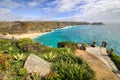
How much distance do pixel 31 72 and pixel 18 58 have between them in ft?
8.64

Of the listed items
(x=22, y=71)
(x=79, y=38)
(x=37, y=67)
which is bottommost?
(x=79, y=38)

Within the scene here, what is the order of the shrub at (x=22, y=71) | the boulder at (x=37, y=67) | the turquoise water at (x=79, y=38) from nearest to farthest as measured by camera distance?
the shrub at (x=22, y=71) < the boulder at (x=37, y=67) < the turquoise water at (x=79, y=38)

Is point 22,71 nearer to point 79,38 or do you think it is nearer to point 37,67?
point 37,67

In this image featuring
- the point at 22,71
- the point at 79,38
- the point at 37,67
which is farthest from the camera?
the point at 79,38

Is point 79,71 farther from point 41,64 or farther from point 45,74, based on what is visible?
point 41,64

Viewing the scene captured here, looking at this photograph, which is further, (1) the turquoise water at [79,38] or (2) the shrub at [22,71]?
(1) the turquoise water at [79,38]

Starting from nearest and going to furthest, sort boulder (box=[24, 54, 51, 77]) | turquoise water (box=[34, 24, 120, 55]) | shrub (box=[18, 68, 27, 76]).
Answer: shrub (box=[18, 68, 27, 76]), boulder (box=[24, 54, 51, 77]), turquoise water (box=[34, 24, 120, 55])

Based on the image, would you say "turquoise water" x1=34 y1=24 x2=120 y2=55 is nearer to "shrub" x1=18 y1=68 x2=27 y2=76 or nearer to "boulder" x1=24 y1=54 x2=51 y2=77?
"boulder" x1=24 y1=54 x2=51 y2=77

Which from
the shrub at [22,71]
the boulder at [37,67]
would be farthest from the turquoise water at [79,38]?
the shrub at [22,71]

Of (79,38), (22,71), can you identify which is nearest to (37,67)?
(22,71)

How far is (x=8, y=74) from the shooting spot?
9422 millimetres

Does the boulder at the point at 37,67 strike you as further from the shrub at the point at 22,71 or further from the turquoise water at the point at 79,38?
the turquoise water at the point at 79,38

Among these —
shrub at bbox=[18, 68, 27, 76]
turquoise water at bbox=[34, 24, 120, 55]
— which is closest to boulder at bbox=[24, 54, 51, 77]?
shrub at bbox=[18, 68, 27, 76]

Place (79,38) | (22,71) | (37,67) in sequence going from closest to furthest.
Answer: (22,71)
(37,67)
(79,38)
